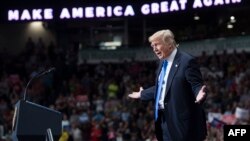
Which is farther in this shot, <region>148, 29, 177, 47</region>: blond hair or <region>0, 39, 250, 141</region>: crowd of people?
<region>0, 39, 250, 141</region>: crowd of people

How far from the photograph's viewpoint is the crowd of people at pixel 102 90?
48.8ft

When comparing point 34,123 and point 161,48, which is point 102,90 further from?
point 161,48

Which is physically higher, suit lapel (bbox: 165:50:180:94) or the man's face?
the man's face

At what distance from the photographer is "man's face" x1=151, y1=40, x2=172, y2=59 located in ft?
15.5

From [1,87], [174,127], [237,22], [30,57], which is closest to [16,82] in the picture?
[1,87]

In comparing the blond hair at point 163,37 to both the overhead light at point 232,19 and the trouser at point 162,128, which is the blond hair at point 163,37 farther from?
the overhead light at point 232,19

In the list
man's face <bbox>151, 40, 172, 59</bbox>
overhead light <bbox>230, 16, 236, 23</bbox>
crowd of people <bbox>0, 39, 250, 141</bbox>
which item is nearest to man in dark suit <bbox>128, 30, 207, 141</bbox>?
man's face <bbox>151, 40, 172, 59</bbox>

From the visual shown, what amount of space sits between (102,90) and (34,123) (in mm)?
13259

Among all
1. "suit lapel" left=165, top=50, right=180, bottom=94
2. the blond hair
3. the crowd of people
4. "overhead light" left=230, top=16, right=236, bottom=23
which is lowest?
the crowd of people

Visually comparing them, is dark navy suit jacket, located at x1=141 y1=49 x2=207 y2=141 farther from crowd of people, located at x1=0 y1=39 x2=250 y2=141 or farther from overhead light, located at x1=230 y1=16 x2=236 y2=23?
overhead light, located at x1=230 y1=16 x2=236 y2=23

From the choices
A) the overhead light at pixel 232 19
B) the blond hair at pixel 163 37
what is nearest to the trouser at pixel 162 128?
the blond hair at pixel 163 37

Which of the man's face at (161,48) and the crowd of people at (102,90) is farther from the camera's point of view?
the crowd of people at (102,90)

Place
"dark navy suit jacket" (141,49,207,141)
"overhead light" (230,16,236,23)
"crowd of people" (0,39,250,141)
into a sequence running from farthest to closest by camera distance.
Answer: "overhead light" (230,16,236,23), "crowd of people" (0,39,250,141), "dark navy suit jacket" (141,49,207,141)

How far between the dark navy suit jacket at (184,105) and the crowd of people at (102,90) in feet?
22.1
